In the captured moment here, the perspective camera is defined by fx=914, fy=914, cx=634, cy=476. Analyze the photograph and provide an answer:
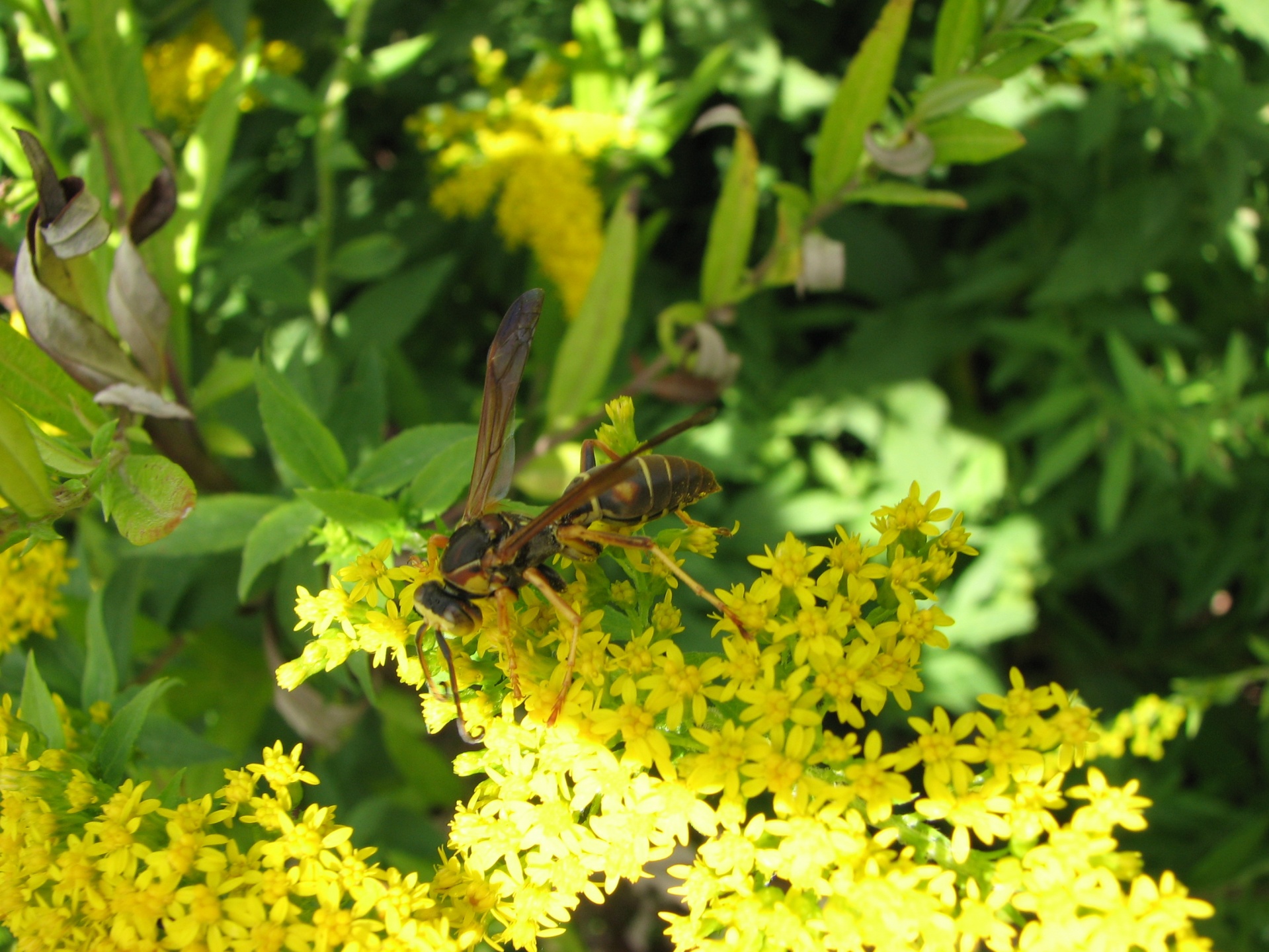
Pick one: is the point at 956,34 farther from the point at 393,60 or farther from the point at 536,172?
the point at 393,60

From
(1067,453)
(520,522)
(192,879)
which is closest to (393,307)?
(520,522)

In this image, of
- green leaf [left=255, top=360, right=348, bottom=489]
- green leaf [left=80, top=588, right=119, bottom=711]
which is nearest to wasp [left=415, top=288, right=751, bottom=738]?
green leaf [left=255, top=360, right=348, bottom=489]

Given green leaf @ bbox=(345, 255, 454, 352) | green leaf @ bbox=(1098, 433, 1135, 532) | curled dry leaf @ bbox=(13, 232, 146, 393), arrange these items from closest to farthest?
curled dry leaf @ bbox=(13, 232, 146, 393) < green leaf @ bbox=(345, 255, 454, 352) < green leaf @ bbox=(1098, 433, 1135, 532)

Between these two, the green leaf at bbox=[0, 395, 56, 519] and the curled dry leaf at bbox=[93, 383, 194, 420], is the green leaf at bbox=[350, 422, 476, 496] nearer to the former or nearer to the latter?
the curled dry leaf at bbox=[93, 383, 194, 420]

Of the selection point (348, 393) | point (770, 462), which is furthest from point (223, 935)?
point (770, 462)

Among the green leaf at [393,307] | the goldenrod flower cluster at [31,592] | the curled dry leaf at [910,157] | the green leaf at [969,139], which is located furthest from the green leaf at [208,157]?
the green leaf at [969,139]
